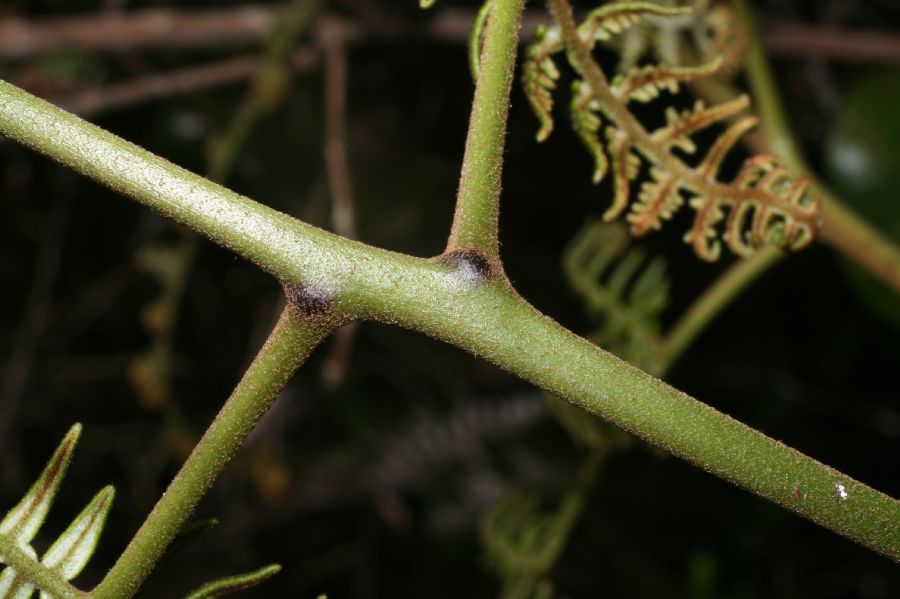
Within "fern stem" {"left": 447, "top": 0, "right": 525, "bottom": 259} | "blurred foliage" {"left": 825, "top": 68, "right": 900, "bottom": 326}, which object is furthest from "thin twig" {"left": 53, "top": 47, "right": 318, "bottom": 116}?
"fern stem" {"left": 447, "top": 0, "right": 525, "bottom": 259}

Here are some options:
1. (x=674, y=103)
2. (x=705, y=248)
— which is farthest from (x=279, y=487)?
(x=705, y=248)

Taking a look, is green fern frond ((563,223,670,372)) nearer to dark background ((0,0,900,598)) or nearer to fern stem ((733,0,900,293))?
fern stem ((733,0,900,293))

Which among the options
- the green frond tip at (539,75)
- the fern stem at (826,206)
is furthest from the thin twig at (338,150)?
the green frond tip at (539,75)

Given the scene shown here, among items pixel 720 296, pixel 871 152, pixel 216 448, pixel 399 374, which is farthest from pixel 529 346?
pixel 399 374

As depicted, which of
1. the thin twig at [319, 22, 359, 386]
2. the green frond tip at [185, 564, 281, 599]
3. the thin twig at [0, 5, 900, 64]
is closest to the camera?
the green frond tip at [185, 564, 281, 599]

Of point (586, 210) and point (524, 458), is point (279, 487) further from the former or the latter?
point (586, 210)

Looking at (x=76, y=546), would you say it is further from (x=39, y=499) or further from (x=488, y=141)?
(x=488, y=141)
